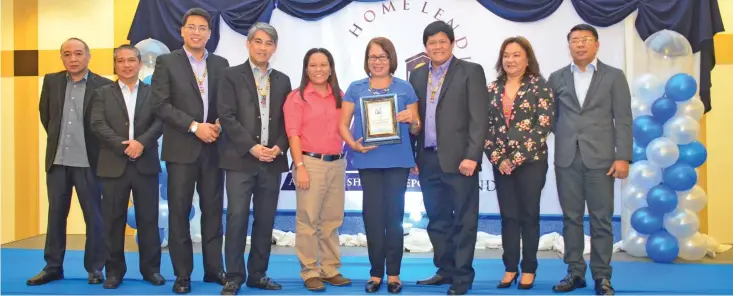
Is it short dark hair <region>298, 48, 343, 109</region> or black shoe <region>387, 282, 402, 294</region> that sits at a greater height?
short dark hair <region>298, 48, 343, 109</region>

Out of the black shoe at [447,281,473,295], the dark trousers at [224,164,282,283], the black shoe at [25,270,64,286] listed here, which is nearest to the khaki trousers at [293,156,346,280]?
the dark trousers at [224,164,282,283]

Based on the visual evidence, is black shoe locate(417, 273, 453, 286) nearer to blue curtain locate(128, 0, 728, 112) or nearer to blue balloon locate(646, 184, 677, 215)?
blue balloon locate(646, 184, 677, 215)

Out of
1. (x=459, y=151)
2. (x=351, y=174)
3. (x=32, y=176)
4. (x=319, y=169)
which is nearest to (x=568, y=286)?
(x=459, y=151)

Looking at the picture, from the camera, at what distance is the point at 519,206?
14.2ft

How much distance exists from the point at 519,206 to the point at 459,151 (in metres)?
0.56

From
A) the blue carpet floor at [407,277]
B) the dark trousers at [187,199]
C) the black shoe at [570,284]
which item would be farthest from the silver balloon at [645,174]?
the dark trousers at [187,199]

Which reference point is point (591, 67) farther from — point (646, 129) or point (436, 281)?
point (436, 281)

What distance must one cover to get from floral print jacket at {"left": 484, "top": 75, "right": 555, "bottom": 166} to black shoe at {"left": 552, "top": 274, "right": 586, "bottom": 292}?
2.64 ft

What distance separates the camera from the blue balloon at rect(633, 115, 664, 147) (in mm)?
5613

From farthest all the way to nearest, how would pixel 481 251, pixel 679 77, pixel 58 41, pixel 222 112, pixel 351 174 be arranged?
pixel 58 41, pixel 351 174, pixel 481 251, pixel 679 77, pixel 222 112

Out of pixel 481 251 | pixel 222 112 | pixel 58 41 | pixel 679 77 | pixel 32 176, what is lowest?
pixel 481 251

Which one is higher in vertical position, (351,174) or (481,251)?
(351,174)

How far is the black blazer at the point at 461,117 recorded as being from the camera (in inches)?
162

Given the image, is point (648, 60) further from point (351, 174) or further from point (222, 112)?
point (222, 112)
